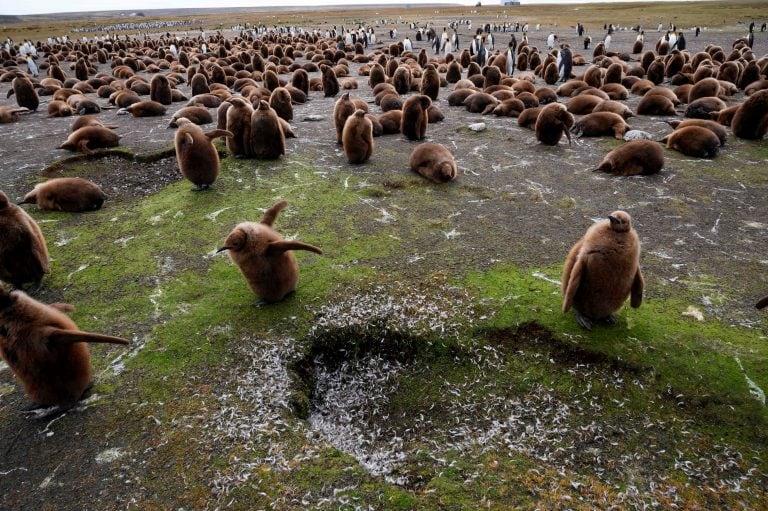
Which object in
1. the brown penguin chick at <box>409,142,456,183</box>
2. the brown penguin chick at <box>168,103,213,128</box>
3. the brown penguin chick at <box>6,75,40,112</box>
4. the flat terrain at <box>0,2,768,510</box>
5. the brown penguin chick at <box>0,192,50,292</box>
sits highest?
the brown penguin chick at <box>6,75,40,112</box>

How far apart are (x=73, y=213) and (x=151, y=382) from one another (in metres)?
4.46

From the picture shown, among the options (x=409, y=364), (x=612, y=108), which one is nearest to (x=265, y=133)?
(x=409, y=364)

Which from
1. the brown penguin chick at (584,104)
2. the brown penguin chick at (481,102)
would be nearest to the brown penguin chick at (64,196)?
the brown penguin chick at (481,102)

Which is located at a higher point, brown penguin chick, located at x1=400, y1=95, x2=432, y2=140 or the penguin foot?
brown penguin chick, located at x1=400, y1=95, x2=432, y2=140

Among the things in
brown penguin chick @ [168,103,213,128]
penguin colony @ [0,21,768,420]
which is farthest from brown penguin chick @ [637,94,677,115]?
brown penguin chick @ [168,103,213,128]

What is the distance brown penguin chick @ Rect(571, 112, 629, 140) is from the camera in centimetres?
1000

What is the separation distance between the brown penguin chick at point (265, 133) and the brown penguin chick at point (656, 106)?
30.2ft

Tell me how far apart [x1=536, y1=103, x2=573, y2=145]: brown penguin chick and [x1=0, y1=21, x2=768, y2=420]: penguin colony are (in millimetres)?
29

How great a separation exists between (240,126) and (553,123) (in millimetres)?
6140

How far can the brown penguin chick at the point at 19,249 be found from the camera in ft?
16.1

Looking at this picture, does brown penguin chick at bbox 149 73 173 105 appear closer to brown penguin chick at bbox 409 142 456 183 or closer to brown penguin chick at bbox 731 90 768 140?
brown penguin chick at bbox 409 142 456 183

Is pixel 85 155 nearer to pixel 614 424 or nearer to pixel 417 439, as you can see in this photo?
pixel 417 439

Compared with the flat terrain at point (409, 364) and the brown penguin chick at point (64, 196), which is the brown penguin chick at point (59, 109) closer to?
the brown penguin chick at point (64, 196)

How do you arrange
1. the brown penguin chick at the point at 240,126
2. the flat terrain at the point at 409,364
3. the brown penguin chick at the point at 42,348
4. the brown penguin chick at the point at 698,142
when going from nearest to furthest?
the flat terrain at the point at 409,364
the brown penguin chick at the point at 42,348
the brown penguin chick at the point at 698,142
the brown penguin chick at the point at 240,126
